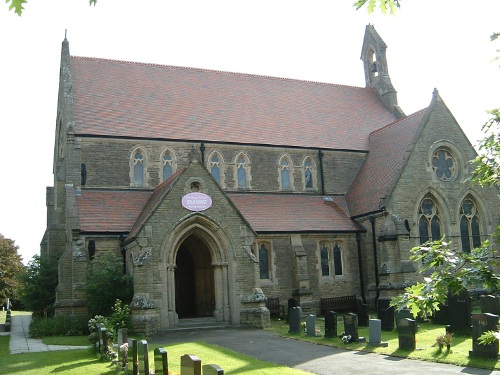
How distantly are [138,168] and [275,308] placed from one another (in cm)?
958

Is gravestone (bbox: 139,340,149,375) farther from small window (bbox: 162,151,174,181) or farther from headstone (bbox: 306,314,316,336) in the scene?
small window (bbox: 162,151,174,181)

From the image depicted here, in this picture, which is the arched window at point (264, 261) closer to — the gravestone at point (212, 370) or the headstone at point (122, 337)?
the headstone at point (122, 337)

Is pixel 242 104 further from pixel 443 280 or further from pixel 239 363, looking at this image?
pixel 443 280

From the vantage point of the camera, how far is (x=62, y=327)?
2291 centimetres

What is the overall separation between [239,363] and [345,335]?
487 centimetres

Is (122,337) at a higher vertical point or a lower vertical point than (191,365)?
lower

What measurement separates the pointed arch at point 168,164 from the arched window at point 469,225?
14970 millimetres

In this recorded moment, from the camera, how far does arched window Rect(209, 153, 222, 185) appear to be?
29859 mm

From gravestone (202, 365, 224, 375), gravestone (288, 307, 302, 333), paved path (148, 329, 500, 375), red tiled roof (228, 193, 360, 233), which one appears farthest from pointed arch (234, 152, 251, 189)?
gravestone (202, 365, 224, 375)

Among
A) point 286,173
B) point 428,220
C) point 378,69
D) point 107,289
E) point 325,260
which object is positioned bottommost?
point 107,289

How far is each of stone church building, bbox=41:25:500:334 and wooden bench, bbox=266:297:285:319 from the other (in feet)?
2.08

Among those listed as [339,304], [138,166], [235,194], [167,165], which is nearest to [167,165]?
[167,165]

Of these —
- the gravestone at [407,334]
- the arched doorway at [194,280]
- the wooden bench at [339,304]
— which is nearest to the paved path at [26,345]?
the arched doorway at [194,280]

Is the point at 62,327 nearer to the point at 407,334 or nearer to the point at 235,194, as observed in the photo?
the point at 235,194
